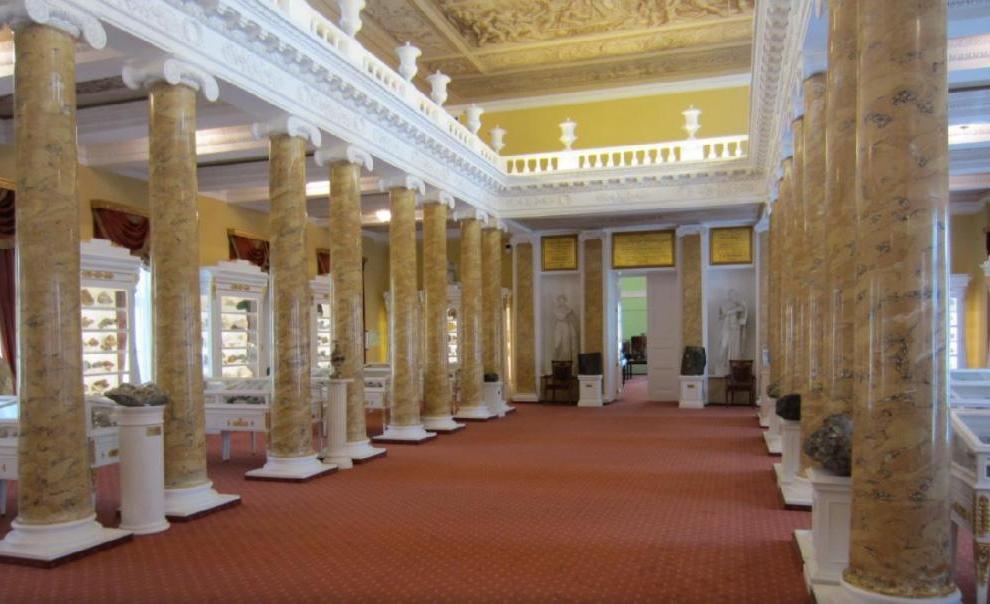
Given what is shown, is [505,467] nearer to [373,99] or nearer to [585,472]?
[585,472]

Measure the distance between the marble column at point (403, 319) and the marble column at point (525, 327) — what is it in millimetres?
7472

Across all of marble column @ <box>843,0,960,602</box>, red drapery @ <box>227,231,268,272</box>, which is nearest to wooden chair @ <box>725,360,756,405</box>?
red drapery @ <box>227,231,268,272</box>

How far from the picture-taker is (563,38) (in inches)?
703

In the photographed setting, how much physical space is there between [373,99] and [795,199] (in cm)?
567

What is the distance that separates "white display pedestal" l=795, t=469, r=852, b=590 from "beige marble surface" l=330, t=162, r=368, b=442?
7245mm

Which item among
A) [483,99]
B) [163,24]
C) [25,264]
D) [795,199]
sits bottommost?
[25,264]

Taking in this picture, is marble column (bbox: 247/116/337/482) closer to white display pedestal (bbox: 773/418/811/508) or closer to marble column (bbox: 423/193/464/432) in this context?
marble column (bbox: 423/193/464/432)

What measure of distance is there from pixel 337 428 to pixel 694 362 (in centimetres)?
1054

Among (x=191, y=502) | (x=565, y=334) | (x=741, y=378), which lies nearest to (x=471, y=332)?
(x=565, y=334)

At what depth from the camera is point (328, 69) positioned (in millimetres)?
9562

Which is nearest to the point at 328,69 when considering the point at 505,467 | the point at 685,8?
the point at 505,467

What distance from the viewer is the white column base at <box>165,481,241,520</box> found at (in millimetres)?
7215

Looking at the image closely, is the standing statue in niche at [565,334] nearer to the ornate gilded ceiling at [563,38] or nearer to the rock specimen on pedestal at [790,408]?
the ornate gilded ceiling at [563,38]

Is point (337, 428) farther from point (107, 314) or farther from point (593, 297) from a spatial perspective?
point (593, 297)
